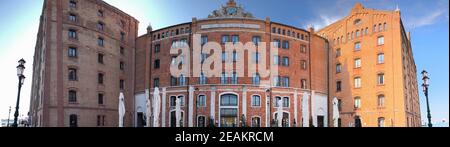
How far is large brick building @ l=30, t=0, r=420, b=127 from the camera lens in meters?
34.6

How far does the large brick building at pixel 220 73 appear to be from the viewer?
3462 centimetres

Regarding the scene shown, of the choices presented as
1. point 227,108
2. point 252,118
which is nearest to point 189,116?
point 227,108

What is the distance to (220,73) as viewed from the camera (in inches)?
1480

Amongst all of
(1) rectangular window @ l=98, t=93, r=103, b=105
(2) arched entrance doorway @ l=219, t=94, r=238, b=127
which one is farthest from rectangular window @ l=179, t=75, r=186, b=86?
(1) rectangular window @ l=98, t=93, r=103, b=105

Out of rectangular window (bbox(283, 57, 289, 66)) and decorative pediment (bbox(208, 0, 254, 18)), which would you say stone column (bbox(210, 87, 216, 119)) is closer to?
decorative pediment (bbox(208, 0, 254, 18))

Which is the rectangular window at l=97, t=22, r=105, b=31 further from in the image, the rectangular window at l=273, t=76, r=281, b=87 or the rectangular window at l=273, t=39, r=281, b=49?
the rectangular window at l=273, t=76, r=281, b=87

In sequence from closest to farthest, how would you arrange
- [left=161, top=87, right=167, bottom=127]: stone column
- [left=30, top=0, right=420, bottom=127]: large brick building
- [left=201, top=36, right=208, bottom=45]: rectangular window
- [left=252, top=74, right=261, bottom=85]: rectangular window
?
1. [left=30, top=0, right=420, bottom=127]: large brick building
2. [left=252, top=74, right=261, bottom=85]: rectangular window
3. [left=201, top=36, right=208, bottom=45]: rectangular window
4. [left=161, top=87, right=167, bottom=127]: stone column

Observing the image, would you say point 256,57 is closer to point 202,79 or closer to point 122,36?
point 202,79

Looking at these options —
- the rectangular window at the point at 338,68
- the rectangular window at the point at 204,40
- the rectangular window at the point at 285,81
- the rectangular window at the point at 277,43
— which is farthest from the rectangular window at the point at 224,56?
the rectangular window at the point at 338,68

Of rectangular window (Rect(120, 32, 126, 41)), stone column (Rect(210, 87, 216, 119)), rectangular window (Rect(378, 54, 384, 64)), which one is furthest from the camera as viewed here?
rectangular window (Rect(120, 32, 126, 41))

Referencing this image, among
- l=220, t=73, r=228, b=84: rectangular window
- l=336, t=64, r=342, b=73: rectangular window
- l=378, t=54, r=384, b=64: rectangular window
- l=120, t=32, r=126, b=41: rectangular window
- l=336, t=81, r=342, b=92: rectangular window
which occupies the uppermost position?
l=120, t=32, r=126, b=41: rectangular window

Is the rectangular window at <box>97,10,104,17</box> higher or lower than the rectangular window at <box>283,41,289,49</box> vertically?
higher

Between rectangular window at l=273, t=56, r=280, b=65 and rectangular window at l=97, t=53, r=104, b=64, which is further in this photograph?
rectangular window at l=273, t=56, r=280, b=65

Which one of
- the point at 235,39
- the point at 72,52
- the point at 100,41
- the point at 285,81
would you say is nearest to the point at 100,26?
the point at 100,41
